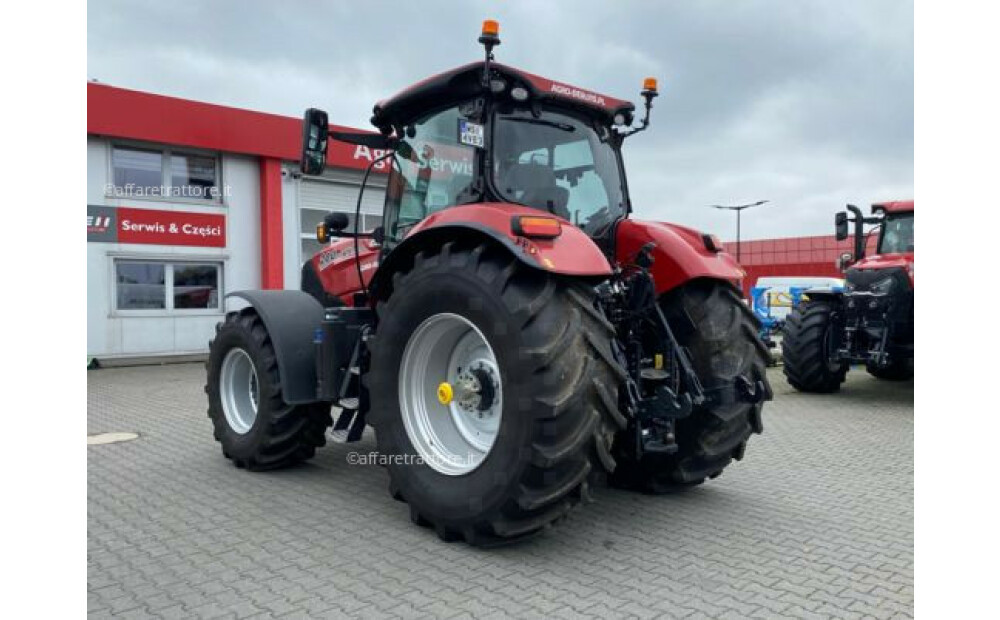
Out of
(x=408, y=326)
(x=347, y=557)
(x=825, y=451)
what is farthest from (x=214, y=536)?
(x=825, y=451)

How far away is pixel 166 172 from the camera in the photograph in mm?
14188

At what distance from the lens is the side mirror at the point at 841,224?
10180mm

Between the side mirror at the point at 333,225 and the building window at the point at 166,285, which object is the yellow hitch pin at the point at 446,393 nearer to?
the side mirror at the point at 333,225

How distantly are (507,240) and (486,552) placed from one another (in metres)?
1.61

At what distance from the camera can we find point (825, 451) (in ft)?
21.0

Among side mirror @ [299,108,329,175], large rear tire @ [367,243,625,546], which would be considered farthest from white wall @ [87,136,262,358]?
large rear tire @ [367,243,625,546]

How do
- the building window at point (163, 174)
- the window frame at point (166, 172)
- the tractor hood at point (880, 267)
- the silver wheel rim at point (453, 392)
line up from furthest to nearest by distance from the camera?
1. the building window at point (163, 174)
2. the window frame at point (166, 172)
3. the tractor hood at point (880, 267)
4. the silver wheel rim at point (453, 392)

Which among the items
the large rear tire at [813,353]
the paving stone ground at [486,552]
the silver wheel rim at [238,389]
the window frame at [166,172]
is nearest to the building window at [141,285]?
the window frame at [166,172]

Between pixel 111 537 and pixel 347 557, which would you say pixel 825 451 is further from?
pixel 111 537

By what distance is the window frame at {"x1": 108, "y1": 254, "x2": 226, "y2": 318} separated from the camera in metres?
13.6

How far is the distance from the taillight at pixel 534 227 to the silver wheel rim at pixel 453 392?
0.66m

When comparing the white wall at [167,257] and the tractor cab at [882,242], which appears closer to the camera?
the tractor cab at [882,242]

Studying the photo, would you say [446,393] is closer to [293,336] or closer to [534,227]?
[534,227]

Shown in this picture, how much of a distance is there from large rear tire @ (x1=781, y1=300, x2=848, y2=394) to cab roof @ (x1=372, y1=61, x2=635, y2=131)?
6.25m
